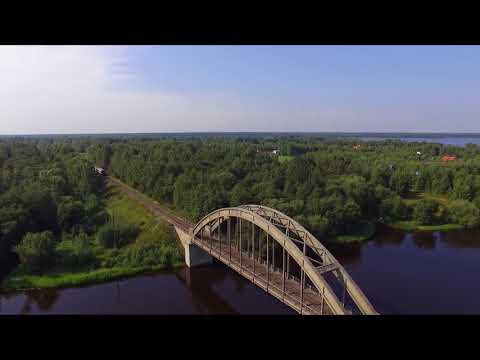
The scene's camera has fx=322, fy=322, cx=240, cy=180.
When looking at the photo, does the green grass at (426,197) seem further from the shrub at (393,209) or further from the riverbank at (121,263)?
the riverbank at (121,263)

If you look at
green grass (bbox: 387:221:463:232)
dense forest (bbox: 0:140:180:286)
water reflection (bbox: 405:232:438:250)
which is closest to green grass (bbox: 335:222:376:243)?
green grass (bbox: 387:221:463:232)

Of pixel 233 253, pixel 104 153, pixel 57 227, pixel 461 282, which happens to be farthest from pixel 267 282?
pixel 104 153

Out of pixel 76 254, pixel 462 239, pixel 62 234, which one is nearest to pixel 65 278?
pixel 76 254

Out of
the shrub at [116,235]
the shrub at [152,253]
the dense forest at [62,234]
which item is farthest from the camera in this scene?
the shrub at [116,235]

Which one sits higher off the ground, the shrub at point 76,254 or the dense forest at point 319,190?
the dense forest at point 319,190

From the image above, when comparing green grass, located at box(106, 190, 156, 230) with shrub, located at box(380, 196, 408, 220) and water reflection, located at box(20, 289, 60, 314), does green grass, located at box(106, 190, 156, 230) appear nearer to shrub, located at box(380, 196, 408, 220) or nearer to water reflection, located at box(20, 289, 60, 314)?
water reflection, located at box(20, 289, 60, 314)


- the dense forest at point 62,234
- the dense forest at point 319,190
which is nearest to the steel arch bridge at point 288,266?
the dense forest at point 62,234
